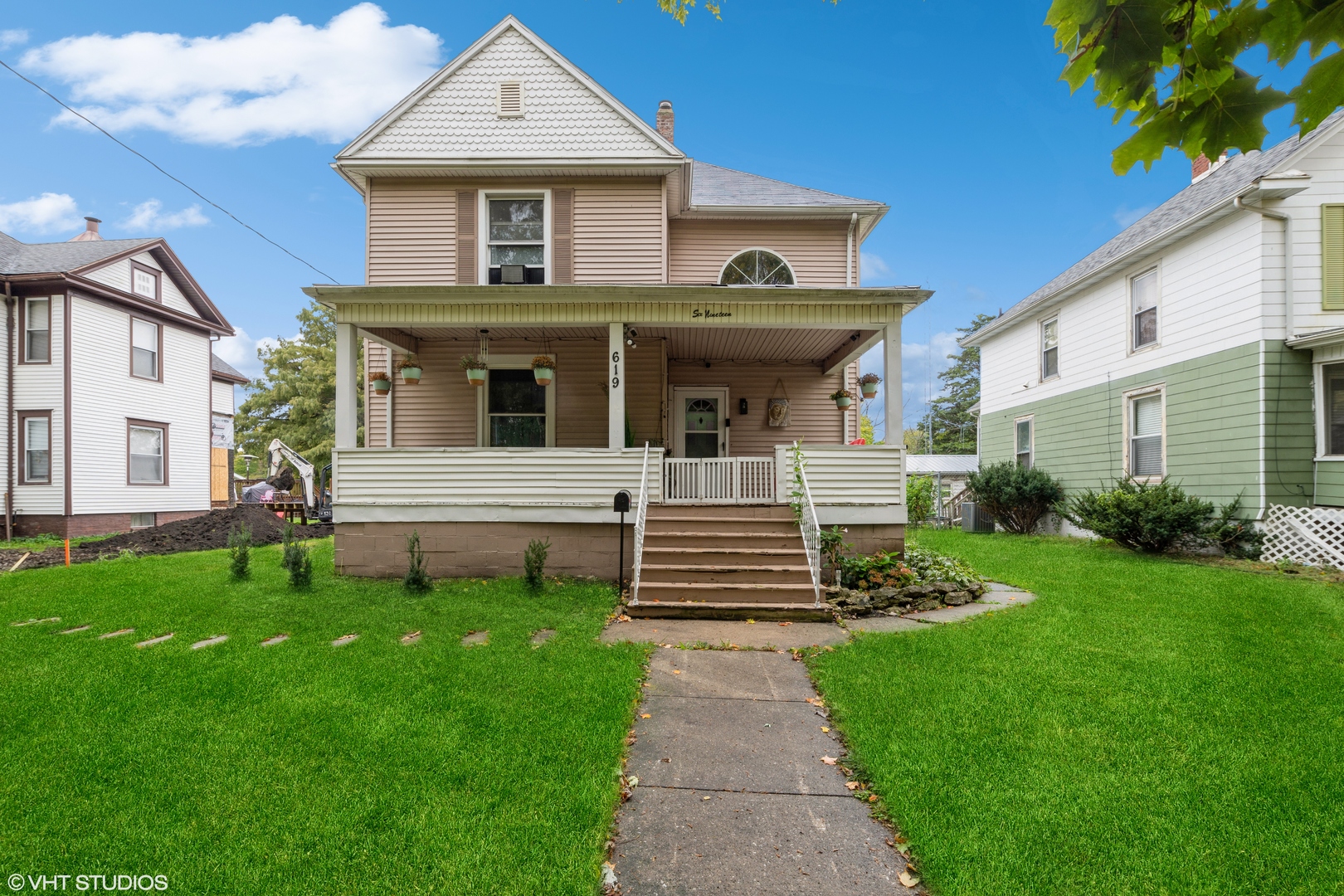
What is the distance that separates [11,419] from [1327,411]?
25.0 meters

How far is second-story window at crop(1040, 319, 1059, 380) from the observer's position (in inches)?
602

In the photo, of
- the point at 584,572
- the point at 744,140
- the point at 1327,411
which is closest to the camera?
the point at 584,572

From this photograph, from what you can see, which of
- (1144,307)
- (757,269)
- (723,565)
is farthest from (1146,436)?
(723,565)

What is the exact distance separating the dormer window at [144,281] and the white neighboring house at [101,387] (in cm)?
3

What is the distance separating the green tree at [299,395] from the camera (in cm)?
3075

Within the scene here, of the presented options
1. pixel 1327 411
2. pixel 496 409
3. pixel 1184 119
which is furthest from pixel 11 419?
pixel 1327 411

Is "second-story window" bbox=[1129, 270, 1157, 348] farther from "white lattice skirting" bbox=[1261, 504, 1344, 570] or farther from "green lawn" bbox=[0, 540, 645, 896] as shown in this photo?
"green lawn" bbox=[0, 540, 645, 896]

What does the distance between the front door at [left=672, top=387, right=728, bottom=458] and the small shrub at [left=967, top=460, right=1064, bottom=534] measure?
25.5ft

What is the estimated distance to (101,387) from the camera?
16156 mm

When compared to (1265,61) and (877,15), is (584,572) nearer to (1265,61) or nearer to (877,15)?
(1265,61)

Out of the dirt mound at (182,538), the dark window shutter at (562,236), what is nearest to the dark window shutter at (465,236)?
the dark window shutter at (562,236)

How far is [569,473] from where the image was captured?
8898 mm

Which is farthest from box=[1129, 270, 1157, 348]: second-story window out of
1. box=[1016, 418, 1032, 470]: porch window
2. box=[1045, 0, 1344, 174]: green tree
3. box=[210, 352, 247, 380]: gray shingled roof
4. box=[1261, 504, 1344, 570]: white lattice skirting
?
box=[210, 352, 247, 380]: gray shingled roof

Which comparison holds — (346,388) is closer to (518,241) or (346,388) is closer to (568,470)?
(568,470)
